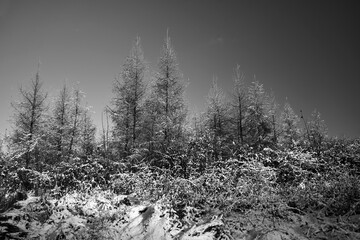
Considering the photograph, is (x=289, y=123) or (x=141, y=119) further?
(x=289, y=123)

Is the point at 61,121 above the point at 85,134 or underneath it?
above

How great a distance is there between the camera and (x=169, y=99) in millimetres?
14859

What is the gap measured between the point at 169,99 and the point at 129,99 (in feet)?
9.63

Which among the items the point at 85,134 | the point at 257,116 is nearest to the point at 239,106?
the point at 257,116

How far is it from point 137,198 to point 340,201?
480 cm

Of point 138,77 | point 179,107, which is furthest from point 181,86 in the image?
point 138,77

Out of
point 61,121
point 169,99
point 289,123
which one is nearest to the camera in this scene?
point 169,99

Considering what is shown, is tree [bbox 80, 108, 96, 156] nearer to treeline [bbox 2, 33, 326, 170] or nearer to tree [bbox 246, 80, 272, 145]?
treeline [bbox 2, 33, 326, 170]

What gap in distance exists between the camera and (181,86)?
15.5 m

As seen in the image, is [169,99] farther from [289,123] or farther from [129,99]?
[289,123]

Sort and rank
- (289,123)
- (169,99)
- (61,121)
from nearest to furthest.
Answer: (169,99)
(61,121)
(289,123)

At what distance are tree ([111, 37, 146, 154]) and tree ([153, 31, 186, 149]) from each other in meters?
1.24

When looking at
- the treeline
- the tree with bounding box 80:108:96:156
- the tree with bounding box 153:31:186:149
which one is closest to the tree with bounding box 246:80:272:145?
the treeline

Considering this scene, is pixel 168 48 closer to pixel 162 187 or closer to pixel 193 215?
pixel 162 187
